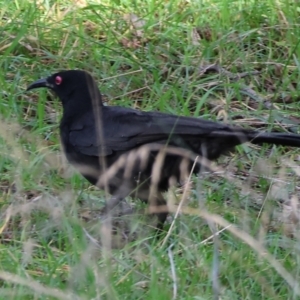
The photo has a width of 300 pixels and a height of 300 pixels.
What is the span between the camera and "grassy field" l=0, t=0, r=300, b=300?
3.40 meters

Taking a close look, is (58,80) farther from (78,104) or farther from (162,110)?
(162,110)

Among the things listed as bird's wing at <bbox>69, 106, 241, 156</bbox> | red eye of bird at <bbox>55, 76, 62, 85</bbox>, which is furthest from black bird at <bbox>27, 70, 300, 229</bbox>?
red eye of bird at <bbox>55, 76, 62, 85</bbox>

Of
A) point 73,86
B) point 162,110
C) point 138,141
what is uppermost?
point 73,86

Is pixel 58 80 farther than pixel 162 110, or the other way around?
pixel 162 110

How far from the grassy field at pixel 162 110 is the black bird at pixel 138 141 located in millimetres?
139

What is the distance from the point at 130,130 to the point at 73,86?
712 millimetres

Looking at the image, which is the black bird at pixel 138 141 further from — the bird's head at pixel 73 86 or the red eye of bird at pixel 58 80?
the red eye of bird at pixel 58 80

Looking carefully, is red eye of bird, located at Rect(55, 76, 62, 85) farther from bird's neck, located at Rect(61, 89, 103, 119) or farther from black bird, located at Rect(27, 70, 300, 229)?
black bird, located at Rect(27, 70, 300, 229)

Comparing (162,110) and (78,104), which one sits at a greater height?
(78,104)

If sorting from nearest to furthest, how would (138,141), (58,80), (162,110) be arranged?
1. (138,141)
2. (58,80)
3. (162,110)

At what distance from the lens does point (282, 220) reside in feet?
13.0

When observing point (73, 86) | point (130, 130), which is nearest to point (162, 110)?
point (73, 86)

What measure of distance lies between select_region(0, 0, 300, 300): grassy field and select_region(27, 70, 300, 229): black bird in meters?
0.14

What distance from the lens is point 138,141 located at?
4453 millimetres
